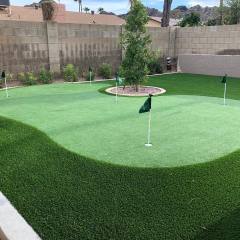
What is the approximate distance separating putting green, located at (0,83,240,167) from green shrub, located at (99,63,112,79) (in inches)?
171

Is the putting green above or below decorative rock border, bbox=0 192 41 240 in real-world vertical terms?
above

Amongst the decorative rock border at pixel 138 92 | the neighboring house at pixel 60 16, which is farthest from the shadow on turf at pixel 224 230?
the neighboring house at pixel 60 16

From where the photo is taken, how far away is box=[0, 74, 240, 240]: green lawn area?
9.46 feet

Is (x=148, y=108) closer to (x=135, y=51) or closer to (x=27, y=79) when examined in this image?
(x=135, y=51)

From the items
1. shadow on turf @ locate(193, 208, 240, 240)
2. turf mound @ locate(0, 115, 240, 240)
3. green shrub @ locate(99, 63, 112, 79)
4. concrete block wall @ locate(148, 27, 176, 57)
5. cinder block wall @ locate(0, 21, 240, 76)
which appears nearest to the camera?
shadow on turf @ locate(193, 208, 240, 240)

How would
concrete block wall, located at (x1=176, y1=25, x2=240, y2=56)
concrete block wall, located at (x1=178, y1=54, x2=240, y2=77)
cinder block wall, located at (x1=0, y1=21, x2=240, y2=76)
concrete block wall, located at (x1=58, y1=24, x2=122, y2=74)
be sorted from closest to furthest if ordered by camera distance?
1. cinder block wall, located at (x1=0, y1=21, x2=240, y2=76)
2. concrete block wall, located at (x1=58, y1=24, x2=122, y2=74)
3. concrete block wall, located at (x1=178, y1=54, x2=240, y2=77)
4. concrete block wall, located at (x1=176, y1=25, x2=240, y2=56)

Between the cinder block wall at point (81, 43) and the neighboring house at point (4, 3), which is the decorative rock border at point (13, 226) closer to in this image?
the cinder block wall at point (81, 43)

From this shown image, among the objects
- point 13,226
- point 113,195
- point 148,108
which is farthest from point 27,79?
point 13,226

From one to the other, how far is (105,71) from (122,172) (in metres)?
10.1

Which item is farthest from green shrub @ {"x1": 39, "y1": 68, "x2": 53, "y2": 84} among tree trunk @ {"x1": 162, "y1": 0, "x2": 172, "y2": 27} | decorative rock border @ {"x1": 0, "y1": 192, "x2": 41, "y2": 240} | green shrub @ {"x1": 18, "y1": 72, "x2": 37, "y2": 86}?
tree trunk @ {"x1": 162, "y1": 0, "x2": 172, "y2": 27}

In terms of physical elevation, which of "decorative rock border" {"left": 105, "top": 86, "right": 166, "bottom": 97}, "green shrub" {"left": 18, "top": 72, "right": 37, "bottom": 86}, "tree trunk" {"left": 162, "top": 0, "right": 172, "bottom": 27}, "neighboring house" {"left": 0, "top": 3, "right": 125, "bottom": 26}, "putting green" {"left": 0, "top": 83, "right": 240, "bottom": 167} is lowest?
"putting green" {"left": 0, "top": 83, "right": 240, "bottom": 167}

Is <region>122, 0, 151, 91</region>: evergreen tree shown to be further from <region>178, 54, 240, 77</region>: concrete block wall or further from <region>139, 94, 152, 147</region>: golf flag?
<region>178, 54, 240, 77</region>: concrete block wall

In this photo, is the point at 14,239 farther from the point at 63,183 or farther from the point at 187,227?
the point at 187,227

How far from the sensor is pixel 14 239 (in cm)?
262
